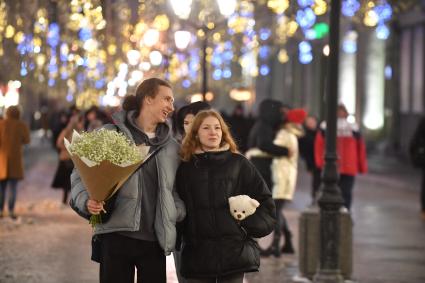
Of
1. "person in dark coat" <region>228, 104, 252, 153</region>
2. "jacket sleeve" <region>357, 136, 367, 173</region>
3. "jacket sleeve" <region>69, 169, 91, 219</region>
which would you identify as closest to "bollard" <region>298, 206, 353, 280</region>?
"jacket sleeve" <region>357, 136, 367, 173</region>

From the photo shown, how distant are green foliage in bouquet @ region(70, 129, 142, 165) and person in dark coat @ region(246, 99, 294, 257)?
800 centimetres

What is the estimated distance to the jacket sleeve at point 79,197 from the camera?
25.4ft

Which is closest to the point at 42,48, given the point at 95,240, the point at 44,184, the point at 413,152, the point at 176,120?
the point at 44,184

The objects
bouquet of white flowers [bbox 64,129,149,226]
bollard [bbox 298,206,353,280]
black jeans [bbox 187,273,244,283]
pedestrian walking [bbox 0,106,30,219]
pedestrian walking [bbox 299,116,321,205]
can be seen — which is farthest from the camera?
pedestrian walking [bbox 299,116,321,205]

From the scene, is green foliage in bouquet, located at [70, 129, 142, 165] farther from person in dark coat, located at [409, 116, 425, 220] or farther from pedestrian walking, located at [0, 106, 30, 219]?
person in dark coat, located at [409, 116, 425, 220]

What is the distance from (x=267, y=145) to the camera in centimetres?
1541

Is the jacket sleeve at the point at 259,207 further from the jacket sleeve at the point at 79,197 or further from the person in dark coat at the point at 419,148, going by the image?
the person in dark coat at the point at 419,148

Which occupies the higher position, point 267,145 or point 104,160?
point 267,145

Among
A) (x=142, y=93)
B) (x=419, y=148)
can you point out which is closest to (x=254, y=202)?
(x=142, y=93)

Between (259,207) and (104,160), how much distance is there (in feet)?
4.13

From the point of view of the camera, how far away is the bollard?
13391 millimetres

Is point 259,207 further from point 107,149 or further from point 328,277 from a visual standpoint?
point 328,277

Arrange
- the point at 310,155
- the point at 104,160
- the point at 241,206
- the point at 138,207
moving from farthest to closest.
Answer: the point at 310,155 → the point at 241,206 → the point at 138,207 → the point at 104,160

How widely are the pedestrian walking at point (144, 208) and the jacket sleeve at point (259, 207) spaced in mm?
459
